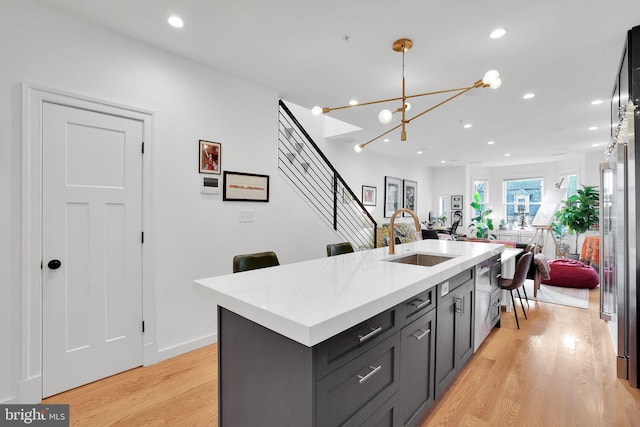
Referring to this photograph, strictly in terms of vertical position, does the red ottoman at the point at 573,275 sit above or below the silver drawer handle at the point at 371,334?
below

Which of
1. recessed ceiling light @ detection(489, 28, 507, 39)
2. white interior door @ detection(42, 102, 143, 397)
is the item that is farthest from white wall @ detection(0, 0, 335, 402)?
recessed ceiling light @ detection(489, 28, 507, 39)

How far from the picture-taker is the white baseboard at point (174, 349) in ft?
8.44

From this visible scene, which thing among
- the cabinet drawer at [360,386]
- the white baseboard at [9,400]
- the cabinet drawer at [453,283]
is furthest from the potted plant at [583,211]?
the white baseboard at [9,400]

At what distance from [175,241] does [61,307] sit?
35.0 inches

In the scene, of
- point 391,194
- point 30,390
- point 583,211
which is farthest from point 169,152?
point 583,211

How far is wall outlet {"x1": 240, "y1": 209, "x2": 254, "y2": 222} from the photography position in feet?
10.5

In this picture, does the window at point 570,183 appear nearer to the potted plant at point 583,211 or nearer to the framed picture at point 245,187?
the potted plant at point 583,211

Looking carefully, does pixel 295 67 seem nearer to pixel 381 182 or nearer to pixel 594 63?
pixel 594 63

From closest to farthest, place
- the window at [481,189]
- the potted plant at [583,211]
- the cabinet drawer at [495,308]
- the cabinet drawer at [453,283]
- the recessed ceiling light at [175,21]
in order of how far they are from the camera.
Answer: the cabinet drawer at [453,283] → the recessed ceiling light at [175,21] → the cabinet drawer at [495,308] → the potted plant at [583,211] → the window at [481,189]

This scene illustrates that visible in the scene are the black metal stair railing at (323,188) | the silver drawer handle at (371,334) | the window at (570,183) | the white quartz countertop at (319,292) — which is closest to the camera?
the white quartz countertop at (319,292)

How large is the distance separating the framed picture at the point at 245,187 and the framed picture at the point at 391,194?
14.5 feet

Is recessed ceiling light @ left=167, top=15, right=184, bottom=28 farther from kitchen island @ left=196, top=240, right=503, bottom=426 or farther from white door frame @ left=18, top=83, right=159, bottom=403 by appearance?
kitchen island @ left=196, top=240, right=503, bottom=426

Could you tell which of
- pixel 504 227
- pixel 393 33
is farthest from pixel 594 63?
pixel 504 227

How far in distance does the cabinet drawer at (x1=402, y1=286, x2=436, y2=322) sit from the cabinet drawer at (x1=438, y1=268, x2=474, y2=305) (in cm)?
9
